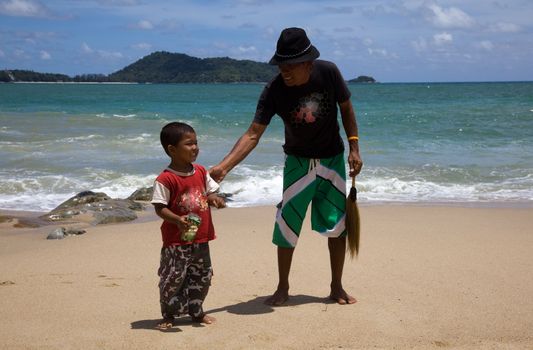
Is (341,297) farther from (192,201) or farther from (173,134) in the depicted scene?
(173,134)

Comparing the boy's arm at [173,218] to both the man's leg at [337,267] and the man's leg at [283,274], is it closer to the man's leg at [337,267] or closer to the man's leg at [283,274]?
the man's leg at [283,274]

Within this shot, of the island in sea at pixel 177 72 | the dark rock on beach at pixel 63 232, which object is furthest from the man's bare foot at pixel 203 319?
the island in sea at pixel 177 72

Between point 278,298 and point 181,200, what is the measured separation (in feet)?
3.42

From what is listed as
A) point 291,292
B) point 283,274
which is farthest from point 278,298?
point 291,292

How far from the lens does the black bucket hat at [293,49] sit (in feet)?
13.4

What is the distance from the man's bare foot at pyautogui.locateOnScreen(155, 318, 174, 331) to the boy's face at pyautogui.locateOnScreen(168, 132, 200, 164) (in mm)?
894

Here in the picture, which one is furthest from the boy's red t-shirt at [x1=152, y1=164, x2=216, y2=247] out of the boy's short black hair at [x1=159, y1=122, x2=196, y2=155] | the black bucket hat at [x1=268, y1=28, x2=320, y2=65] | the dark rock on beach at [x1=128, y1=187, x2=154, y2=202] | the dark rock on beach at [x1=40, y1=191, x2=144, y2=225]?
the dark rock on beach at [x1=128, y1=187, x2=154, y2=202]

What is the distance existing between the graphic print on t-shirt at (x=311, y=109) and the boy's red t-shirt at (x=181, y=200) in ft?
2.60

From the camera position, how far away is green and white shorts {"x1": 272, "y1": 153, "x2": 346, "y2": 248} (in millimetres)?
4406

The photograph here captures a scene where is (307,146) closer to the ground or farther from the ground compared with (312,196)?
farther from the ground

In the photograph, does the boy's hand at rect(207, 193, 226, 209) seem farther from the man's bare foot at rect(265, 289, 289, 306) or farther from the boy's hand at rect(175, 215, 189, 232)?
the man's bare foot at rect(265, 289, 289, 306)

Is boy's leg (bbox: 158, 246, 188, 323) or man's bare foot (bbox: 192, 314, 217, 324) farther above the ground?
boy's leg (bbox: 158, 246, 188, 323)

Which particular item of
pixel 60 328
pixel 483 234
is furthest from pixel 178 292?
pixel 483 234

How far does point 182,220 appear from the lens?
3740 mm
